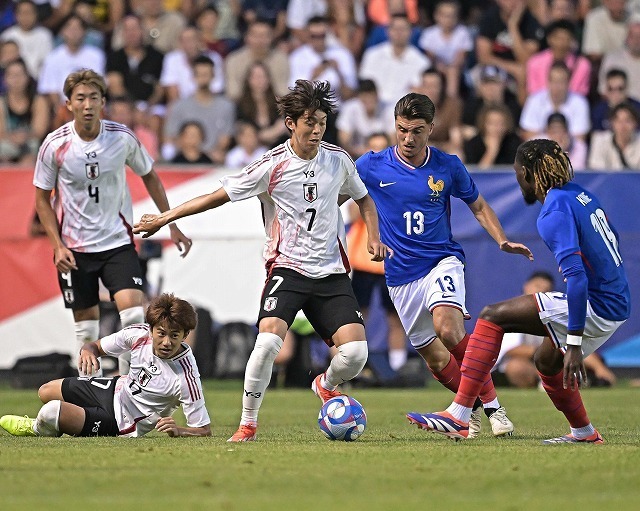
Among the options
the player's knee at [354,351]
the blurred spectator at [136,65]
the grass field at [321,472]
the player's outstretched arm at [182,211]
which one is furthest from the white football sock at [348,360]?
the blurred spectator at [136,65]

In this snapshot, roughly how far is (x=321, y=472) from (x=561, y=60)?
13381 millimetres

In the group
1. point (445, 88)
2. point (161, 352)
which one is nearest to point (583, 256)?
point (161, 352)

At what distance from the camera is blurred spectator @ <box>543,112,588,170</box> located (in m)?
17.5

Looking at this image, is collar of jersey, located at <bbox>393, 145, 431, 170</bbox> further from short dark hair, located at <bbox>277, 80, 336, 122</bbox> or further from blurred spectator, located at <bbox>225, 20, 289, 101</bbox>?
blurred spectator, located at <bbox>225, 20, 289, 101</bbox>

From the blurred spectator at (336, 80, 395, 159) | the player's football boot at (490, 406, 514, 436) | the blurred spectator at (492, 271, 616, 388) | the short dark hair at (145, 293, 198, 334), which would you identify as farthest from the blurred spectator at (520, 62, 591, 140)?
the short dark hair at (145, 293, 198, 334)

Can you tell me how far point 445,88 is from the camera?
1884cm

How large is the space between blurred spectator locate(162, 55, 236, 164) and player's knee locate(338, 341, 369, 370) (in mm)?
10246

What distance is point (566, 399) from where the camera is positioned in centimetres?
846

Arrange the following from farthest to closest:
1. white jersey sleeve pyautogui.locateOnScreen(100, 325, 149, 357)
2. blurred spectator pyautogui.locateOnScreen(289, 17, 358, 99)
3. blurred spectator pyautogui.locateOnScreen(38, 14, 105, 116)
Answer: blurred spectator pyautogui.locateOnScreen(38, 14, 105, 116)
blurred spectator pyautogui.locateOnScreen(289, 17, 358, 99)
white jersey sleeve pyautogui.locateOnScreen(100, 325, 149, 357)

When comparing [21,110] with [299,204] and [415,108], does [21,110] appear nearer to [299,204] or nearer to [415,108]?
[415,108]

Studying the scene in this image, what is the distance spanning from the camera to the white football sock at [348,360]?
869cm

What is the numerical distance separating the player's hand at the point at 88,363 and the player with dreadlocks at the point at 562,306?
2299 millimetres

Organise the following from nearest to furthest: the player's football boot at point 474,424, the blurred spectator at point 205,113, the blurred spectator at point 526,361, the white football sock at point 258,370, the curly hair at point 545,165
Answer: the curly hair at point 545,165
the white football sock at point 258,370
the player's football boot at point 474,424
the blurred spectator at point 526,361
the blurred spectator at point 205,113

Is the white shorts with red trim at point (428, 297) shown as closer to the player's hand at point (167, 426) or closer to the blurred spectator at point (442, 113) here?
the player's hand at point (167, 426)
